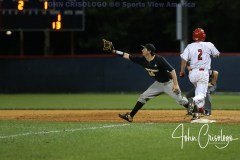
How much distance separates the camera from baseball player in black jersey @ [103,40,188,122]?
13664mm

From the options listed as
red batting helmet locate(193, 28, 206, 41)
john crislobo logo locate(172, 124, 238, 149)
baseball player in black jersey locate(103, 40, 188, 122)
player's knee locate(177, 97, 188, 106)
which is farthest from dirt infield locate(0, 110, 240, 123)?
john crislobo logo locate(172, 124, 238, 149)

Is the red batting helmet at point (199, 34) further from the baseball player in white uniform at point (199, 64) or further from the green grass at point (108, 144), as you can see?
the green grass at point (108, 144)

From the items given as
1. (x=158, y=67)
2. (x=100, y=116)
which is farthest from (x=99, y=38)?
(x=158, y=67)

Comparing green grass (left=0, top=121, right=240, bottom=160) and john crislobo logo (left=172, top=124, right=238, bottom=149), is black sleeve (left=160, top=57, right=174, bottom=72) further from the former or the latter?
Result: john crislobo logo (left=172, top=124, right=238, bottom=149)

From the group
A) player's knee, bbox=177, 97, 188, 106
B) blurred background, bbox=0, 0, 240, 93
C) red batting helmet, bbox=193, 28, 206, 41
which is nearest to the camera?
red batting helmet, bbox=193, 28, 206, 41

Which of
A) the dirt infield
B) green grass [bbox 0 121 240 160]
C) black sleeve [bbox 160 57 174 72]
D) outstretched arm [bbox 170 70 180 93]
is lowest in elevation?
the dirt infield

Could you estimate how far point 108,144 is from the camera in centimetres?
1048

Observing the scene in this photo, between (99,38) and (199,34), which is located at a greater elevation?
(199,34)

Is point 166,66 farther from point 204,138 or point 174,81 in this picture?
point 204,138

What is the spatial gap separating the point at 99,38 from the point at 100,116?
22.0 meters

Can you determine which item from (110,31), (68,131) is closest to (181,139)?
(68,131)

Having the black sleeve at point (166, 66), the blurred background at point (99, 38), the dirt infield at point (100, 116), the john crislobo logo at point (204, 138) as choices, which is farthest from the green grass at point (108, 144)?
the blurred background at point (99, 38)

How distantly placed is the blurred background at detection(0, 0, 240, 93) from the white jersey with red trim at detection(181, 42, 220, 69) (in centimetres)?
1063

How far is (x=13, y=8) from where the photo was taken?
23.5 meters
